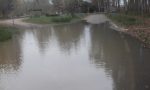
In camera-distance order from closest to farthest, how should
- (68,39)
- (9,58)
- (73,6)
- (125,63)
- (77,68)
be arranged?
(77,68), (125,63), (9,58), (68,39), (73,6)

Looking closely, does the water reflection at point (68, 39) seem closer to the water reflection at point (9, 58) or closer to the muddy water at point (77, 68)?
the muddy water at point (77, 68)

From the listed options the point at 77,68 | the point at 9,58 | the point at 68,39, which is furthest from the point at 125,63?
the point at 68,39

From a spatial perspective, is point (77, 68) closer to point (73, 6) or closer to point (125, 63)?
point (125, 63)

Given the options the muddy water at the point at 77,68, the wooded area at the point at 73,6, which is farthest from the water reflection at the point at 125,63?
the wooded area at the point at 73,6

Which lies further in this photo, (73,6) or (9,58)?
(73,6)

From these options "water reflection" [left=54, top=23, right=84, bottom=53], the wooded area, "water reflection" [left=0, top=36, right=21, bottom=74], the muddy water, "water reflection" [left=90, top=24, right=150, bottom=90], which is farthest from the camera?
the wooded area

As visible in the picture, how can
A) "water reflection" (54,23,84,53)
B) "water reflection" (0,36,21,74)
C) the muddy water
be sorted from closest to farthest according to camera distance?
1. the muddy water
2. "water reflection" (0,36,21,74)
3. "water reflection" (54,23,84,53)

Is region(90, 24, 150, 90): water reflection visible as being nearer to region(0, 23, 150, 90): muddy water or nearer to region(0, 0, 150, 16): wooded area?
region(0, 23, 150, 90): muddy water

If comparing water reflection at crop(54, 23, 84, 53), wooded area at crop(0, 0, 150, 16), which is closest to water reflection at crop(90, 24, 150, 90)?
water reflection at crop(54, 23, 84, 53)

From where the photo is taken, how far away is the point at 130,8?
191 ft

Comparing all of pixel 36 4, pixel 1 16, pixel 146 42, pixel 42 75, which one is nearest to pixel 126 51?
pixel 146 42

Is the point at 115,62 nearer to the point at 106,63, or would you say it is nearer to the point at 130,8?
the point at 106,63

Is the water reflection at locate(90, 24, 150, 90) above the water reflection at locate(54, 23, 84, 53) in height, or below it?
above

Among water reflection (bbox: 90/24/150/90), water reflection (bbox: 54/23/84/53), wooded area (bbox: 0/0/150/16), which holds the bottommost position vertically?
water reflection (bbox: 54/23/84/53)
